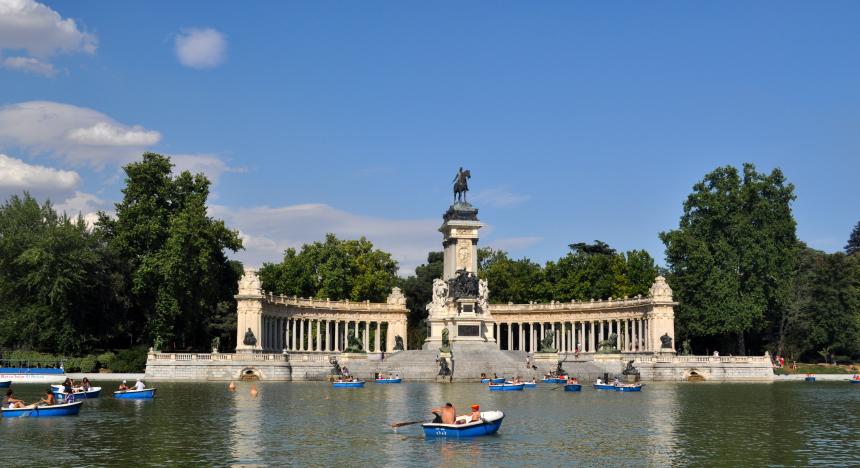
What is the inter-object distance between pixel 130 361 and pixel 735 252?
55.2 metres

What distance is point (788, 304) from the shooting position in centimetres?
9062

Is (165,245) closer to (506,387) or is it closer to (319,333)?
(319,333)

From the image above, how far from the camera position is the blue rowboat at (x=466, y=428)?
3069 cm

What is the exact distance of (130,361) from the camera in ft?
250

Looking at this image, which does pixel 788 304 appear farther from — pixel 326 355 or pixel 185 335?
pixel 185 335

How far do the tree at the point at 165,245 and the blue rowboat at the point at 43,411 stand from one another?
128 feet

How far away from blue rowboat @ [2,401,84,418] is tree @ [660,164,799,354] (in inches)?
2450

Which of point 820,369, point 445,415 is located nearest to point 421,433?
point 445,415

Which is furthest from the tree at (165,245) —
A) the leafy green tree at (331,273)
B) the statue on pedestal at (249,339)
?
the leafy green tree at (331,273)

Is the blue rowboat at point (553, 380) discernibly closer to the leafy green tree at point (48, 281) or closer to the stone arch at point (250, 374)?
the stone arch at point (250, 374)

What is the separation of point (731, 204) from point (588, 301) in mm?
19890

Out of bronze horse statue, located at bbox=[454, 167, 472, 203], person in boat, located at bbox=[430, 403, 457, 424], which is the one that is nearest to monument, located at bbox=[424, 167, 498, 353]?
bronze horse statue, located at bbox=[454, 167, 472, 203]

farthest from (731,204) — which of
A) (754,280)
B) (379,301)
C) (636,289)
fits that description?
(379,301)

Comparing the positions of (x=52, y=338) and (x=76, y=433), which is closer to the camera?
(x=76, y=433)
